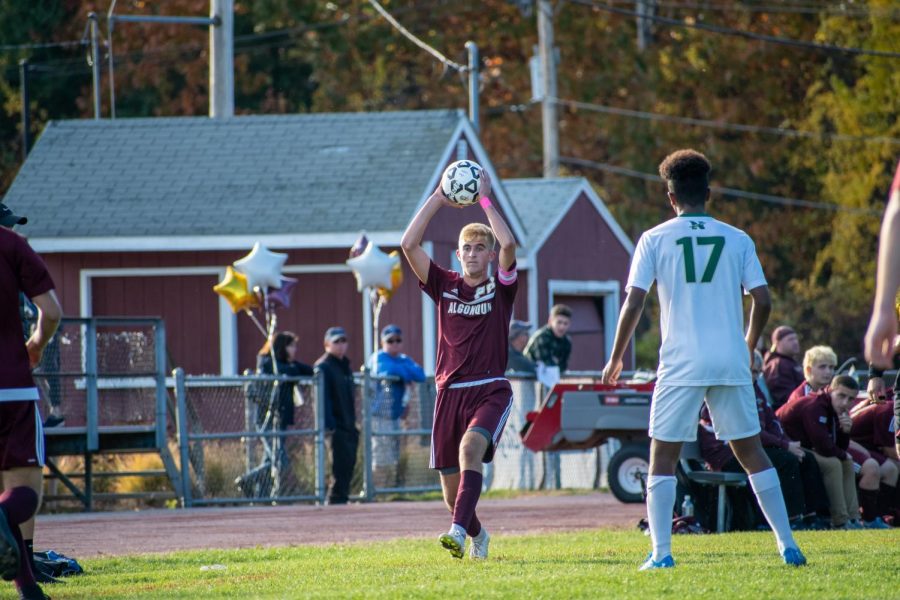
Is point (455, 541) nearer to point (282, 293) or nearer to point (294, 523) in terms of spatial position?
point (294, 523)

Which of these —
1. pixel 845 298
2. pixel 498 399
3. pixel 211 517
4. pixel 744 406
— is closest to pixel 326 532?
pixel 211 517

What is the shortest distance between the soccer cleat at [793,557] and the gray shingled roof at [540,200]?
18873mm

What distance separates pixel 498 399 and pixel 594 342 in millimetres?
19878

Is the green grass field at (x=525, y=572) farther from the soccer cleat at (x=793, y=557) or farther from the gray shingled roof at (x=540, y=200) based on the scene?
the gray shingled roof at (x=540, y=200)

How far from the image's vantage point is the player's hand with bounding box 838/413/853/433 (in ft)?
42.8

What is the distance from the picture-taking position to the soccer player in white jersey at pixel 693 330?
8.46 m

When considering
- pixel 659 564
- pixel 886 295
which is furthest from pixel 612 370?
pixel 886 295

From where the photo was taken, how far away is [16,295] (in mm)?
7895


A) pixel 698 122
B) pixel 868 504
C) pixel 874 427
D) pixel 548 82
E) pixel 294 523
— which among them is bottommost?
pixel 294 523

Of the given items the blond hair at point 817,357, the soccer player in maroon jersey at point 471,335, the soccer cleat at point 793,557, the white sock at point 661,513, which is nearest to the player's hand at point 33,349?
the soccer player in maroon jersey at point 471,335

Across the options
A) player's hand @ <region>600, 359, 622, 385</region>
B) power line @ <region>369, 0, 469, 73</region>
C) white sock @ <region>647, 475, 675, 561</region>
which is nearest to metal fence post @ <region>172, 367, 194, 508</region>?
player's hand @ <region>600, 359, 622, 385</region>

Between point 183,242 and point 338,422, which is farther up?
point 183,242

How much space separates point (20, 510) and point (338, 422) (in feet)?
35.4

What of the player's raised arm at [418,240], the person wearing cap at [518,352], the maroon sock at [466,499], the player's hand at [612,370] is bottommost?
the maroon sock at [466,499]
